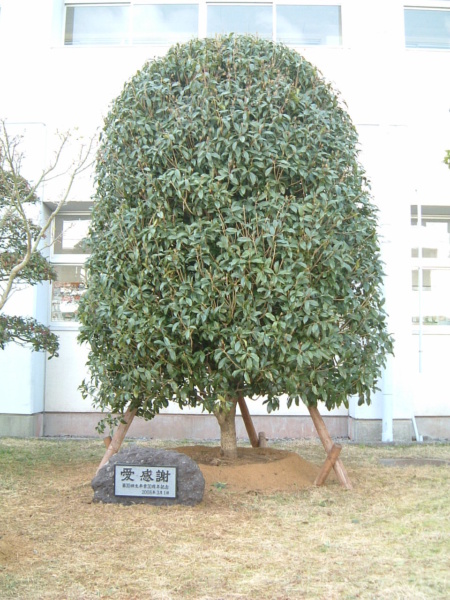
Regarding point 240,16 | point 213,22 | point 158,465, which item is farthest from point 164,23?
point 158,465

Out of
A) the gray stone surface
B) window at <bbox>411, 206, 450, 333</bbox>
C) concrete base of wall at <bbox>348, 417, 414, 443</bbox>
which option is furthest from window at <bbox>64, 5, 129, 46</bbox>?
the gray stone surface

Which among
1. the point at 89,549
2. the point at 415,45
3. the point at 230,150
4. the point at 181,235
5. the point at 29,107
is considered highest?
the point at 415,45

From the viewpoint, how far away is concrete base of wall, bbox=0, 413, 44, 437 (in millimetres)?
9914

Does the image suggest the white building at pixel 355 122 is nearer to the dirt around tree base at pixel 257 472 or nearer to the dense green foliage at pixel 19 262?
the dense green foliage at pixel 19 262

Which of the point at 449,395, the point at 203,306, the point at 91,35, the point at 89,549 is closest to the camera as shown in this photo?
the point at 89,549

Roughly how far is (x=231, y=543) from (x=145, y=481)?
121 cm

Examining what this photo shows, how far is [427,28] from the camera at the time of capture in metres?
10.8

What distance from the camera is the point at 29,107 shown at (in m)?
10.3

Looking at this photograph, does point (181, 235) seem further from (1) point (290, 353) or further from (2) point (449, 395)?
(2) point (449, 395)

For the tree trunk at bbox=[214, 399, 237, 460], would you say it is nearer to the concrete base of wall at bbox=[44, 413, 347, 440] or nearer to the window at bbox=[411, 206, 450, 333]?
the concrete base of wall at bbox=[44, 413, 347, 440]

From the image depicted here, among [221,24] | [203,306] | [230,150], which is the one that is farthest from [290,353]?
[221,24]

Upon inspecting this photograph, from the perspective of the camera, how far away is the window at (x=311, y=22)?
425 inches

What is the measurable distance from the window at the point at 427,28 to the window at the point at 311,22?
43.5 inches

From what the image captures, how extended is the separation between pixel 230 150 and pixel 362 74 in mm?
4983
